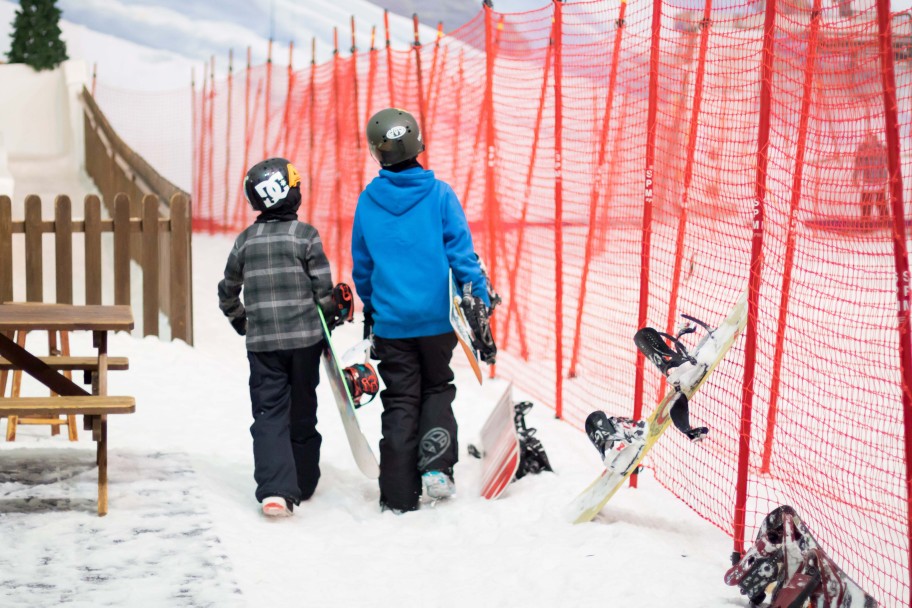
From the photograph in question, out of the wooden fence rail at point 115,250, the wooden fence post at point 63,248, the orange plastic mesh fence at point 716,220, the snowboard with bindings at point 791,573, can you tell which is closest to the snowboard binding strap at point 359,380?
the orange plastic mesh fence at point 716,220

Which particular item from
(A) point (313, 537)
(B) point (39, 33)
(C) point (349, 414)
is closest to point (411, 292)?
(C) point (349, 414)

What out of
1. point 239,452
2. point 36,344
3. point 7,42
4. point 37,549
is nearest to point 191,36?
point 7,42

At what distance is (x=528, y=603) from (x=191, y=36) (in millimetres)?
11202

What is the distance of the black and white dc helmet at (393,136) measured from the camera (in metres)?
3.69

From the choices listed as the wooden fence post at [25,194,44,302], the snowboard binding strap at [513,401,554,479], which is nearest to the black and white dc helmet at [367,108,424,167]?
the snowboard binding strap at [513,401,554,479]

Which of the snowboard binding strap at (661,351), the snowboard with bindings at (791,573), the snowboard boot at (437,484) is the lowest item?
the snowboard boot at (437,484)

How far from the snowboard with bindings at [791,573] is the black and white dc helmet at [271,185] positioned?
6.34ft

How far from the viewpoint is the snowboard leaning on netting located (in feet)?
9.95

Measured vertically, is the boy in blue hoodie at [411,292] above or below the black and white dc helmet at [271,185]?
below

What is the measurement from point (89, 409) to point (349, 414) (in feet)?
2.96

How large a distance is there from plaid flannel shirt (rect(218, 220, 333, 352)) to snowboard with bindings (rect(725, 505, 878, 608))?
5.65 ft

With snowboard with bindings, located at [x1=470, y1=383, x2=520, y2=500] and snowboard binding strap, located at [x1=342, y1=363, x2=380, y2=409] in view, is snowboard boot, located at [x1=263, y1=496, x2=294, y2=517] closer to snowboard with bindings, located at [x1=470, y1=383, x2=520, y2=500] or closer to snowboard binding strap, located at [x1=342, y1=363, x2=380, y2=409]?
snowboard binding strap, located at [x1=342, y1=363, x2=380, y2=409]

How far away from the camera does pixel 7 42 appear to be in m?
13.1

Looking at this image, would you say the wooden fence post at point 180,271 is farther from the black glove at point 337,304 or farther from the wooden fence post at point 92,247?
the black glove at point 337,304
